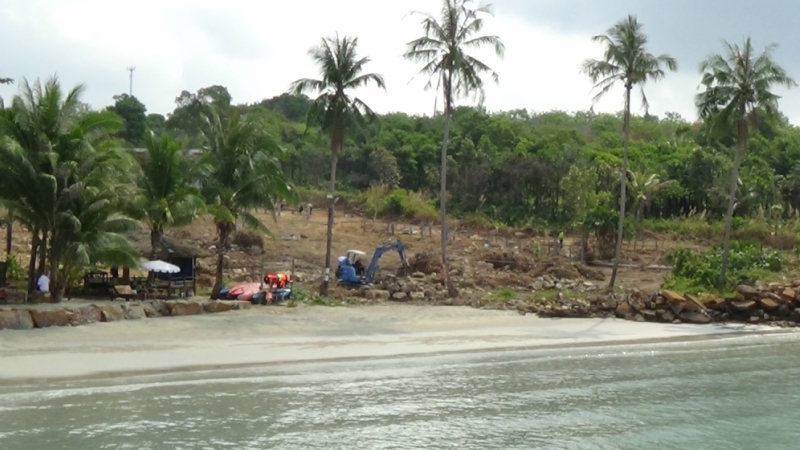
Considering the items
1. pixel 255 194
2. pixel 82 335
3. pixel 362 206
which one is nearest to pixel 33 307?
pixel 82 335

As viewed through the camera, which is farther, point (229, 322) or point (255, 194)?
point (255, 194)

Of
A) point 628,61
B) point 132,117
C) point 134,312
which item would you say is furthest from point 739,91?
point 132,117

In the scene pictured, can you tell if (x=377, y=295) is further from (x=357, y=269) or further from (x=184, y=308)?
(x=184, y=308)

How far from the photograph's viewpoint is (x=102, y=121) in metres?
23.4

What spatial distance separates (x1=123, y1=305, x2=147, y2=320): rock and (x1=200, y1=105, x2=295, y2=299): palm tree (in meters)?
5.77

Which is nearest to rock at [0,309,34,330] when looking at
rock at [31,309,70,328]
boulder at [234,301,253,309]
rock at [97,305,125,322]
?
rock at [31,309,70,328]

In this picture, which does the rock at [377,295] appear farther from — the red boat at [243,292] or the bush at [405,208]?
the bush at [405,208]

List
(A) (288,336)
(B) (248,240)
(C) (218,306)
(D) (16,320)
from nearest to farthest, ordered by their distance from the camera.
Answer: (D) (16,320)
(A) (288,336)
(C) (218,306)
(B) (248,240)

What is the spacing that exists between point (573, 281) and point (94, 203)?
2039 centimetres

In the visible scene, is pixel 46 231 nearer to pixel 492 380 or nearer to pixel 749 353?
pixel 492 380

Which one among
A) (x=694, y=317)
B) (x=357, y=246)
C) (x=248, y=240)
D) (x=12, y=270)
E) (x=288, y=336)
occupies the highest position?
(x=248, y=240)

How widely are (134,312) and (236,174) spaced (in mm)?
7603

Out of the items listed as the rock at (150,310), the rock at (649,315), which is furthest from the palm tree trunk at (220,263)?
the rock at (649,315)

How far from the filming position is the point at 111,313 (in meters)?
22.2
